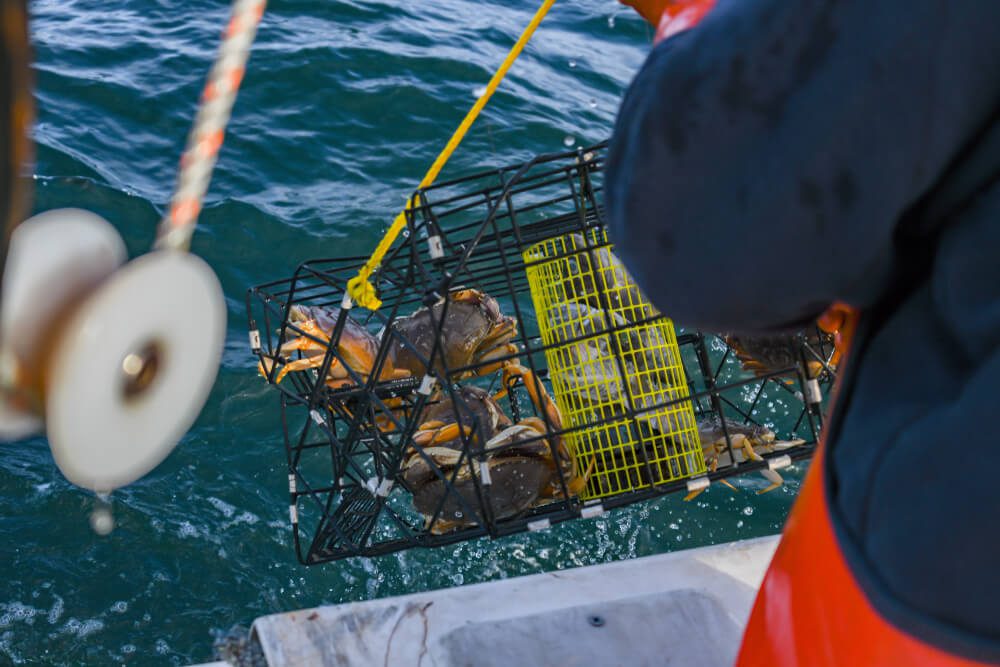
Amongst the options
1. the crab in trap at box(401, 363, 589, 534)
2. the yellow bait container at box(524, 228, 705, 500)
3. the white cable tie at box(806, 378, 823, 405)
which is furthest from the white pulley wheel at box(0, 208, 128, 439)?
the white cable tie at box(806, 378, 823, 405)

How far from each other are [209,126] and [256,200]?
4.44 meters

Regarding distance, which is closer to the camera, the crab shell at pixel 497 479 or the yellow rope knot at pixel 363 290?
the yellow rope knot at pixel 363 290

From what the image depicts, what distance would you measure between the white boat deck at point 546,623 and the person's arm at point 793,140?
61.1 inches

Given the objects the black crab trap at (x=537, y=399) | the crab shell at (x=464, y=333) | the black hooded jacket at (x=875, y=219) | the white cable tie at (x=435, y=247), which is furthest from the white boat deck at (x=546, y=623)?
the black hooded jacket at (x=875, y=219)

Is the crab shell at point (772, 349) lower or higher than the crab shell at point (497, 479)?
higher

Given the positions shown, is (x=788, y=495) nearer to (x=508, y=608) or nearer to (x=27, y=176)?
(x=508, y=608)

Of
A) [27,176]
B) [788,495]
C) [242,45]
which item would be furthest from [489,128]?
[27,176]

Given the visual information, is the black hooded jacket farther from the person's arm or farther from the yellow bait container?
the yellow bait container

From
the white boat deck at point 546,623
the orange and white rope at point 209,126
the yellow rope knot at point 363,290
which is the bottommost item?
the white boat deck at point 546,623

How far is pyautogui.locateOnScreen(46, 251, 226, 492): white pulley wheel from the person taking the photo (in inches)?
32.5

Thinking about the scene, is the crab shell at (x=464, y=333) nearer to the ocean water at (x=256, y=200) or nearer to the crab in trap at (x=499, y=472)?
the crab in trap at (x=499, y=472)

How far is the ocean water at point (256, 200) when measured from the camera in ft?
10.7

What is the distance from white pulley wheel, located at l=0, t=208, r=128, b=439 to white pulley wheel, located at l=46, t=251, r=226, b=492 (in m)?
0.02

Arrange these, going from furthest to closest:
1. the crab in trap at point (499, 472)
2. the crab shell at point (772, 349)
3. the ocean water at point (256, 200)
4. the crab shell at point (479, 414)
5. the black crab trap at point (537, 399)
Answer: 1. the ocean water at point (256, 200)
2. the crab shell at point (479, 414)
3. the crab shell at point (772, 349)
4. the crab in trap at point (499, 472)
5. the black crab trap at point (537, 399)
